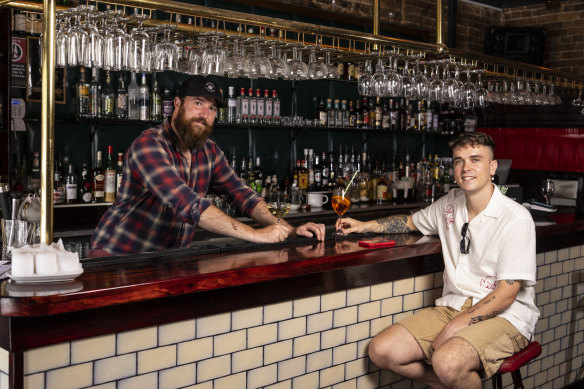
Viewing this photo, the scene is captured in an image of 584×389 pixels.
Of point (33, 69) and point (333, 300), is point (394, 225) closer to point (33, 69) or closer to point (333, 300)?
point (333, 300)

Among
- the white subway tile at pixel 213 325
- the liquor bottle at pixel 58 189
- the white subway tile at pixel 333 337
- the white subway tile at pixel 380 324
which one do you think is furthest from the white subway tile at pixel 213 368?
the liquor bottle at pixel 58 189

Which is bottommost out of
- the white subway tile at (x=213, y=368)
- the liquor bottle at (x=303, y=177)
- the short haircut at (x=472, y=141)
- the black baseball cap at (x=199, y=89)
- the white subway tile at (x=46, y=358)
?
the white subway tile at (x=213, y=368)

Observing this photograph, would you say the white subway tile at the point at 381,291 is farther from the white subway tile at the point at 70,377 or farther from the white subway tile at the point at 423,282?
the white subway tile at the point at 70,377

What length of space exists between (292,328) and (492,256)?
93 cm

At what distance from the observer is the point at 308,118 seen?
6.54m

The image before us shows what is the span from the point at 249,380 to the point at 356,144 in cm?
462

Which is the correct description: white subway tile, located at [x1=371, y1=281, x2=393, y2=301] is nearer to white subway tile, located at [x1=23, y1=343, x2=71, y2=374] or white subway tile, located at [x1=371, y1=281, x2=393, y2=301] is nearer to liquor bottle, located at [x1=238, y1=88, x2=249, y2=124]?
white subway tile, located at [x1=23, y1=343, x2=71, y2=374]

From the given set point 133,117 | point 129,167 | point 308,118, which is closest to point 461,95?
point 308,118

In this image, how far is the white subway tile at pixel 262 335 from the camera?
2594mm

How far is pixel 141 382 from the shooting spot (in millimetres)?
2285

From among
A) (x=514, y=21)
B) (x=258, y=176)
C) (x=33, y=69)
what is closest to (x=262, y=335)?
(x=33, y=69)

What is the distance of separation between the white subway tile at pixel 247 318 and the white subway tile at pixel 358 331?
54cm

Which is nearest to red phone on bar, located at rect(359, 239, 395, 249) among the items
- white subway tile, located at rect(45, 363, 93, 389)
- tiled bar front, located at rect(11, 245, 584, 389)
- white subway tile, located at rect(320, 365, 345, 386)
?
tiled bar front, located at rect(11, 245, 584, 389)

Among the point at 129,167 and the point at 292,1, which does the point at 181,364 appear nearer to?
the point at 129,167
